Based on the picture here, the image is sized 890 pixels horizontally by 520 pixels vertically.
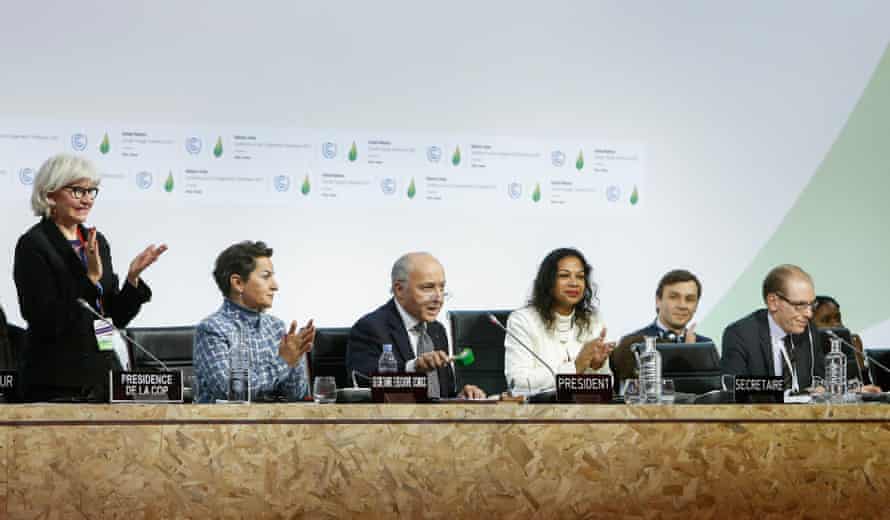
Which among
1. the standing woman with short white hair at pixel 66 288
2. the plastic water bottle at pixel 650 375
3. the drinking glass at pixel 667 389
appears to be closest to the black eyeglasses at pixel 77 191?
the standing woman with short white hair at pixel 66 288

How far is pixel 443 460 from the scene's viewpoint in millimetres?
2549

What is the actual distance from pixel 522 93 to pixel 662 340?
1.20 meters

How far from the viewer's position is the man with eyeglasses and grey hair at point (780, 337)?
3.92 m

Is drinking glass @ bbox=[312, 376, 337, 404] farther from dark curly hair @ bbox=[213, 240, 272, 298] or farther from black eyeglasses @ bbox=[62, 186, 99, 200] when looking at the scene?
black eyeglasses @ bbox=[62, 186, 99, 200]

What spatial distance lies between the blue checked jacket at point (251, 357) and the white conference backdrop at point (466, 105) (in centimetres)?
119

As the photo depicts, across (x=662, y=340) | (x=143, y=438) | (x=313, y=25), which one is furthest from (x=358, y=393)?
(x=313, y=25)

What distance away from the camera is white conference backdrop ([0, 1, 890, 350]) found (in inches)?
177

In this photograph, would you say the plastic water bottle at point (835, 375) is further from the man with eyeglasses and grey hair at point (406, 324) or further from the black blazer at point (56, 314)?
the black blazer at point (56, 314)

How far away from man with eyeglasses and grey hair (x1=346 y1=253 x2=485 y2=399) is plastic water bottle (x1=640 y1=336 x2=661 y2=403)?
825mm

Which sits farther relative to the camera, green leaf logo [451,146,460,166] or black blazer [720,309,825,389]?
green leaf logo [451,146,460,166]

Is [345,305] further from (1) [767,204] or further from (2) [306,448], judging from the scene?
(2) [306,448]

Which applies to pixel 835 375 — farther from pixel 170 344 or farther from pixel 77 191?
pixel 77 191

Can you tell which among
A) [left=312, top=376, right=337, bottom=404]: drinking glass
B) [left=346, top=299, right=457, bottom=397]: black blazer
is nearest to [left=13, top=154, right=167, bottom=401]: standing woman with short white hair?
[left=346, top=299, right=457, bottom=397]: black blazer

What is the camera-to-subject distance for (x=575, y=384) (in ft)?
9.25
